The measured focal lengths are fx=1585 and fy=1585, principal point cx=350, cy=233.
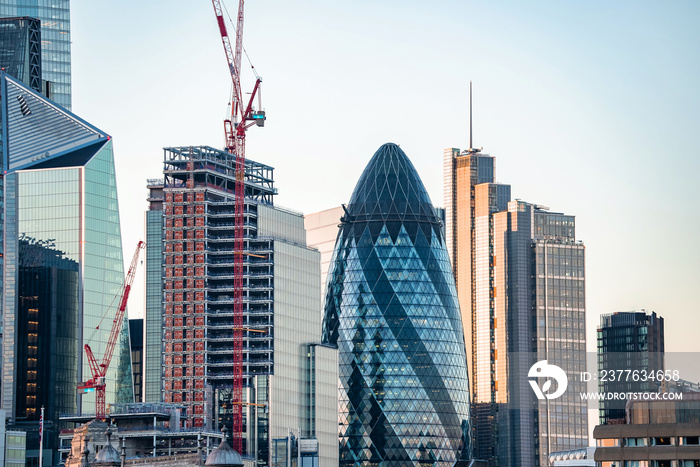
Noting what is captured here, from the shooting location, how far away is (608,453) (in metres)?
140

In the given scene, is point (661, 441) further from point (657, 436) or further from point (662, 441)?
point (657, 436)

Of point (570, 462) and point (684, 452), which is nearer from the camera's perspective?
point (684, 452)

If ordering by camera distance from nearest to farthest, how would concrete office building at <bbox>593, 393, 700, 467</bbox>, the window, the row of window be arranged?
concrete office building at <bbox>593, 393, 700, 467</bbox> → the row of window → the window

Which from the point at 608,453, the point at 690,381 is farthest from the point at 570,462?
the point at 608,453

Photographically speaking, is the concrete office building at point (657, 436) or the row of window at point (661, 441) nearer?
the concrete office building at point (657, 436)

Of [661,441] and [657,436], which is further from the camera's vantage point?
[661,441]

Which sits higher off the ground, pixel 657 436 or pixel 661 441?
pixel 657 436

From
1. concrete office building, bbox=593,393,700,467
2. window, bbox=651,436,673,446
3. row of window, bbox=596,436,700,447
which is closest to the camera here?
concrete office building, bbox=593,393,700,467

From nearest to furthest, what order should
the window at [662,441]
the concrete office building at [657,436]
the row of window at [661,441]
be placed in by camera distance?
the concrete office building at [657,436], the row of window at [661,441], the window at [662,441]

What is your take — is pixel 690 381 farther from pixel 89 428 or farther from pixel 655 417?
pixel 89 428

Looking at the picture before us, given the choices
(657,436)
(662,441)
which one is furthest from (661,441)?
(657,436)

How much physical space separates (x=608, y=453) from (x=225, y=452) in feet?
113

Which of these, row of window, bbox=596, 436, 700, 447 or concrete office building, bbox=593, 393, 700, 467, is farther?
row of window, bbox=596, 436, 700, 447

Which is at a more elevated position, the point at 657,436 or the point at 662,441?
the point at 657,436
